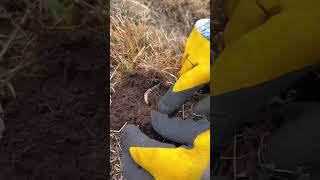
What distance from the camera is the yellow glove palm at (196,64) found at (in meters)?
1.37

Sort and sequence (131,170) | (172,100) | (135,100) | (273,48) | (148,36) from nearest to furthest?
1. (273,48)
2. (131,170)
3. (172,100)
4. (135,100)
5. (148,36)

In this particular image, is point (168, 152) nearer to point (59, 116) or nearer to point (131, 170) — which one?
point (131, 170)

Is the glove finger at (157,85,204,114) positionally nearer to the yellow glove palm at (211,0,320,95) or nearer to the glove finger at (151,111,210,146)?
the glove finger at (151,111,210,146)

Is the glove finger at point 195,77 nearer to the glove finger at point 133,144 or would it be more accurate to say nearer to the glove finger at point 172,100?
the glove finger at point 172,100

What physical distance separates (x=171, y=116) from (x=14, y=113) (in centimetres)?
46

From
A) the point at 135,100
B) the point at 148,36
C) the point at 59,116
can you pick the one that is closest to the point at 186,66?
the point at 135,100

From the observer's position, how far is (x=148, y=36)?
5.70 ft

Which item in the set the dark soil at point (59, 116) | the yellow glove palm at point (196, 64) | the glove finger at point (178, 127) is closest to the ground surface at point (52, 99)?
the dark soil at point (59, 116)

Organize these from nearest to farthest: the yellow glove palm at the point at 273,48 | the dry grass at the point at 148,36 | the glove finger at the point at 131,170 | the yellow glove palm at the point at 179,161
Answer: the yellow glove palm at the point at 273,48 < the yellow glove palm at the point at 179,161 < the glove finger at the point at 131,170 < the dry grass at the point at 148,36

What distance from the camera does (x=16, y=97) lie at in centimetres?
147

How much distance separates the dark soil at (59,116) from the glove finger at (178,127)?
0.16 metres

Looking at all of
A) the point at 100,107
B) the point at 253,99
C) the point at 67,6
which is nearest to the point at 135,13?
the point at 67,6

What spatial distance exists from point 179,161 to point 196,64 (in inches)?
13.5

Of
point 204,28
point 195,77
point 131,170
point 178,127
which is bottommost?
point 131,170
